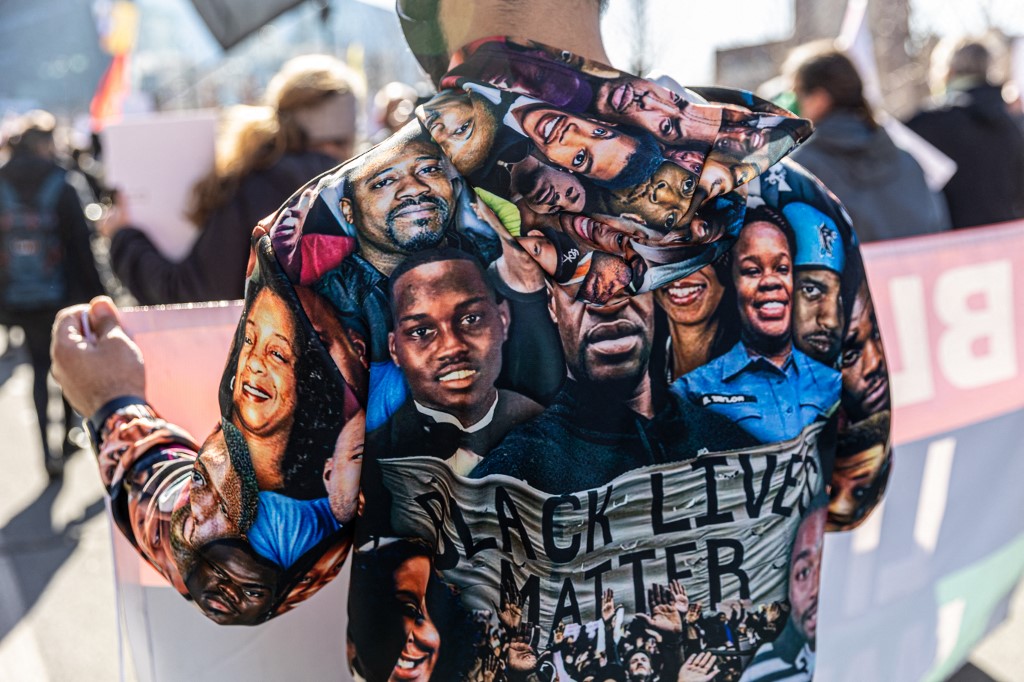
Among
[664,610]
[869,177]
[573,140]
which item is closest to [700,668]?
[664,610]

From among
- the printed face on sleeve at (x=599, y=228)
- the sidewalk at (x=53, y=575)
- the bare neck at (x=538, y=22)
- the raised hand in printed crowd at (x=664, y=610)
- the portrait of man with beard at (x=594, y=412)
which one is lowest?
the sidewalk at (x=53, y=575)

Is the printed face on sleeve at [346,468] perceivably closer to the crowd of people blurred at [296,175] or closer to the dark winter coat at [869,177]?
the crowd of people blurred at [296,175]

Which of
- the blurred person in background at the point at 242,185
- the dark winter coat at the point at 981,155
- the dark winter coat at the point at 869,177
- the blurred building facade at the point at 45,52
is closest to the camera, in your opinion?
the blurred person in background at the point at 242,185

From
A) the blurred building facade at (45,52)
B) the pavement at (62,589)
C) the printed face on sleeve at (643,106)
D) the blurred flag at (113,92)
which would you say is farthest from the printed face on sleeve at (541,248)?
the blurred building facade at (45,52)

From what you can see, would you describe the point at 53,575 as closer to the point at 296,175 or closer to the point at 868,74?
the point at 296,175

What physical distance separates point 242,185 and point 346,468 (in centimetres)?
240

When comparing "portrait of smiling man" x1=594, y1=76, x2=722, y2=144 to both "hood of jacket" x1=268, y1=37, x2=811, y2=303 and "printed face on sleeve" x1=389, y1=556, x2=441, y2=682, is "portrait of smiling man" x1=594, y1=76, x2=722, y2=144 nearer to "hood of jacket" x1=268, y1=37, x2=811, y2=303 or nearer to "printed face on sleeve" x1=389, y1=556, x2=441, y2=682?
"hood of jacket" x1=268, y1=37, x2=811, y2=303

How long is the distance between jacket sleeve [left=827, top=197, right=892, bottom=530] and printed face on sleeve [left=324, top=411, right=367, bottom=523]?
2.12ft

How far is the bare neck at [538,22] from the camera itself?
1.12 meters

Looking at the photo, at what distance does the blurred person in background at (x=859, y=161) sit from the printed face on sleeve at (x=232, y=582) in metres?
3.15

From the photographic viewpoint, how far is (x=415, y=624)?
1.19 metres

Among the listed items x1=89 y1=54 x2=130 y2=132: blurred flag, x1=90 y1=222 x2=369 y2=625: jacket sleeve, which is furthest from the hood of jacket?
x1=89 y1=54 x2=130 y2=132: blurred flag

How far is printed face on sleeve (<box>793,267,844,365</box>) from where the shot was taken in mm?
1248

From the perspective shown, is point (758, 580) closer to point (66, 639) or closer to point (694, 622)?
point (694, 622)
